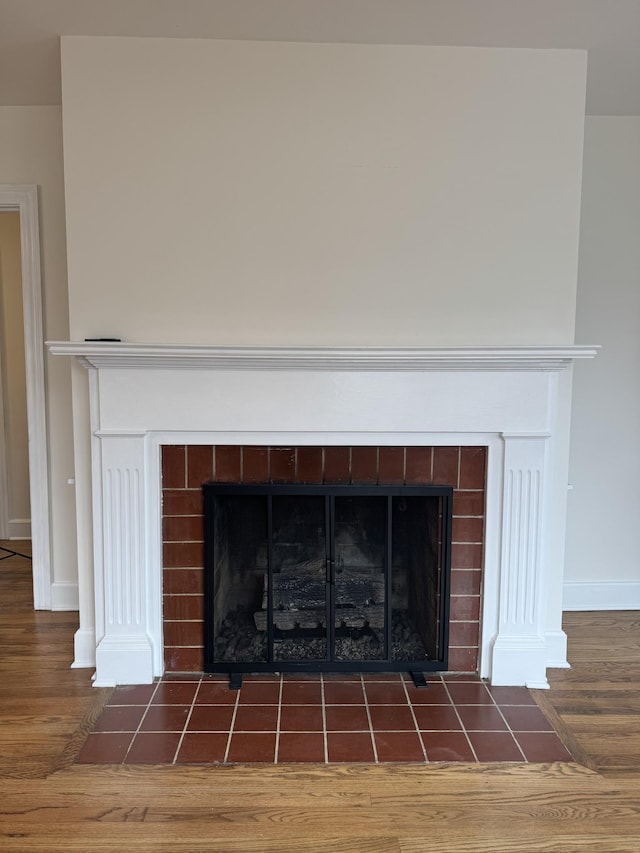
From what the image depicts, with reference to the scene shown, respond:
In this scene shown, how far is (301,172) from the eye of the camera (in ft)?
7.59

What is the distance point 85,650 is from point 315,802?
3.94 ft

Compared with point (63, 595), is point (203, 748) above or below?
below

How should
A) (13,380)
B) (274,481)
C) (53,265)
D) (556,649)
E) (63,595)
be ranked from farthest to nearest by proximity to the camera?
(13,380) < (63,595) < (53,265) < (556,649) < (274,481)

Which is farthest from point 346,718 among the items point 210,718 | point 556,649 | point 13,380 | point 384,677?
point 13,380

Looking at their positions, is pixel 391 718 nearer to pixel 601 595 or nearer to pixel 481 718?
pixel 481 718

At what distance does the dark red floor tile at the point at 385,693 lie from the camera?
7.55ft

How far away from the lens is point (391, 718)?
2.19 m

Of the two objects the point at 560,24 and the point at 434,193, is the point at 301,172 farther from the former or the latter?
the point at 560,24

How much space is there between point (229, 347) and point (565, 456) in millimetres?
1405

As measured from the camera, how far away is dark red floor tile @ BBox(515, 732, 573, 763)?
6.56ft

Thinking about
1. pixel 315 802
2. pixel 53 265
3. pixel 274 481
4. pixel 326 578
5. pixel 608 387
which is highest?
pixel 53 265

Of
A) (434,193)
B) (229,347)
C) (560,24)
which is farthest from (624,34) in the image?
(229,347)

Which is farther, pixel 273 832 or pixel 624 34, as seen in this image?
pixel 624 34

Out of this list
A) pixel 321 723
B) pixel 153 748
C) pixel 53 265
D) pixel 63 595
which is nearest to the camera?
pixel 153 748
